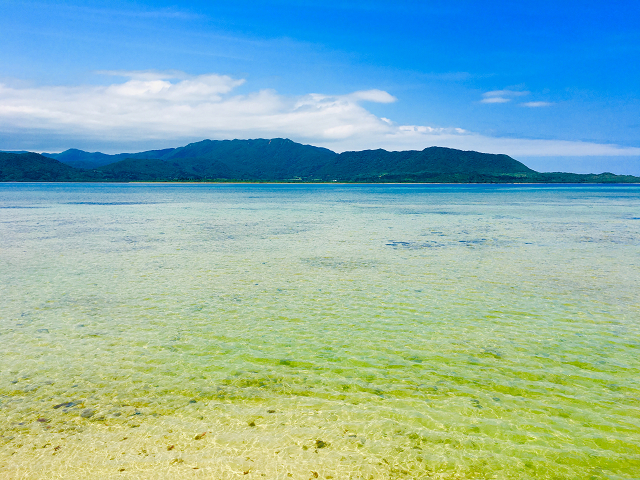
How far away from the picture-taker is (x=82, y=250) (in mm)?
30656

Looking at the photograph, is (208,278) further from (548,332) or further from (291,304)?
(548,332)

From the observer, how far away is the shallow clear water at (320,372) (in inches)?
300

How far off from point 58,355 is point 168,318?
Result: 12.6 ft

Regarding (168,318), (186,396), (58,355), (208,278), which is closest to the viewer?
(186,396)

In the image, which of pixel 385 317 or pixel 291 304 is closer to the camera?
pixel 385 317

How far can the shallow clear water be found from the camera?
7613mm

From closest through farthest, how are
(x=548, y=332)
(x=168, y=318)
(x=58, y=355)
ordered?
(x=58, y=355), (x=548, y=332), (x=168, y=318)

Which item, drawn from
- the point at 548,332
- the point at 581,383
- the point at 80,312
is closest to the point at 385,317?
the point at 548,332

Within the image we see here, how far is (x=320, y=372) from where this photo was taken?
11.0 metres

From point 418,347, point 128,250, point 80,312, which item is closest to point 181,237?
point 128,250

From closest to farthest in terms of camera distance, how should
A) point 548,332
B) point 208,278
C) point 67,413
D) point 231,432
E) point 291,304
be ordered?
point 231,432 < point 67,413 < point 548,332 < point 291,304 < point 208,278

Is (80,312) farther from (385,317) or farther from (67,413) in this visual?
(385,317)

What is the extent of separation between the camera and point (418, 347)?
1255 centimetres

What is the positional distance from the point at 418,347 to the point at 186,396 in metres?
6.63
